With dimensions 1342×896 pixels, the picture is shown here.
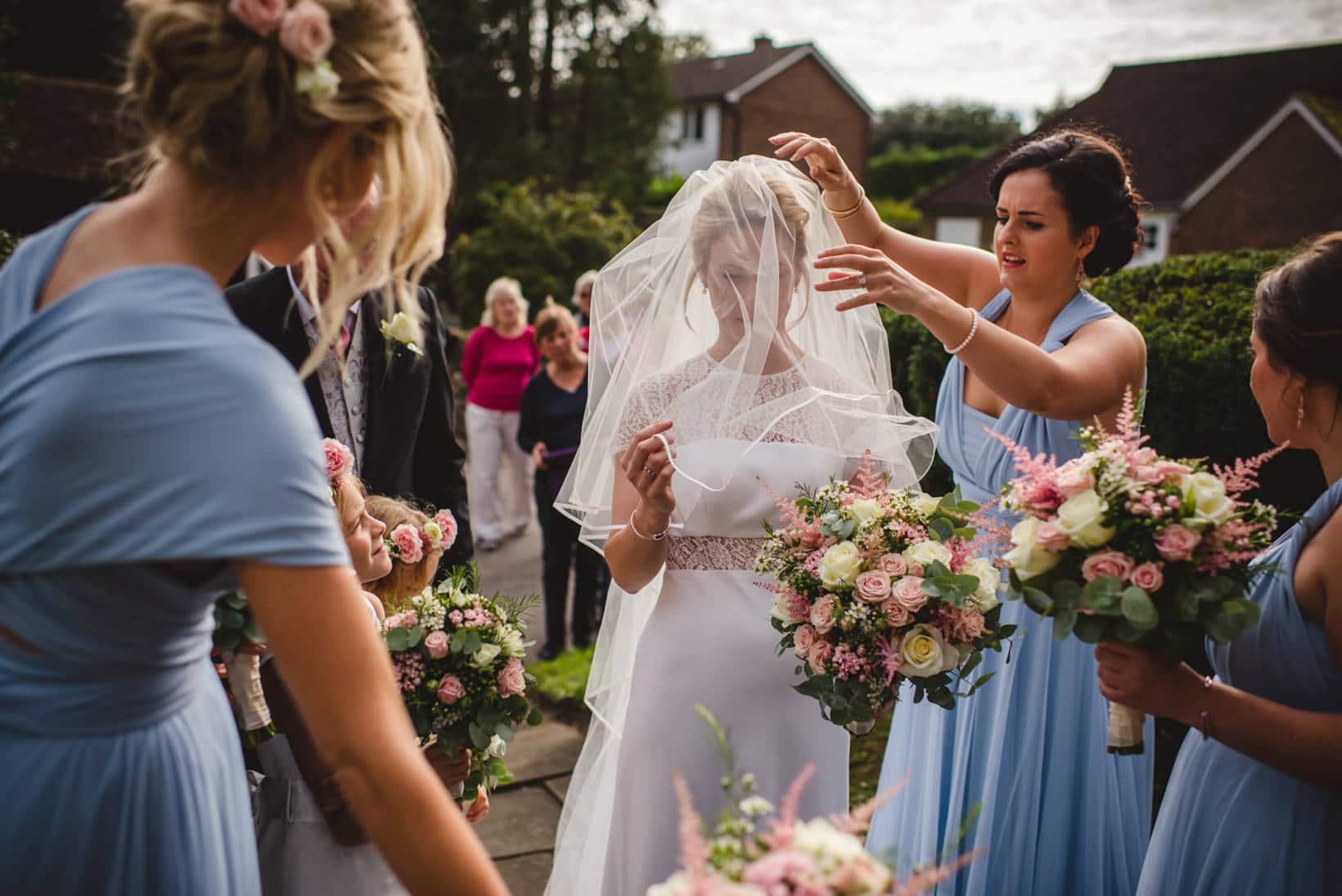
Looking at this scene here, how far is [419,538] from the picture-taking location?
283 cm

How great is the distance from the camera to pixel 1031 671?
3.00 m

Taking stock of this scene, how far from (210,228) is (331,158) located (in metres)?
0.19

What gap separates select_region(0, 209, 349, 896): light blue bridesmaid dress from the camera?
3.82 ft

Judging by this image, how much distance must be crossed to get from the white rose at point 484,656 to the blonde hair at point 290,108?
1.18 meters

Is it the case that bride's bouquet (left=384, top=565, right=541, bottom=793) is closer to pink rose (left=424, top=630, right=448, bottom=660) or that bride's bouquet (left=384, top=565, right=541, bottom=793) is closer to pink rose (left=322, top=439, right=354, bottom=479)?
pink rose (left=424, top=630, right=448, bottom=660)

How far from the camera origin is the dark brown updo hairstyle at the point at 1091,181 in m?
3.01

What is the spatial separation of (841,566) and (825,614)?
0.12 metres

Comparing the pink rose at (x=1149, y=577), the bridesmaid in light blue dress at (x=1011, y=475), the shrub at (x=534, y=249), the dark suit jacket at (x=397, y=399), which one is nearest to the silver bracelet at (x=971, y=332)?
the bridesmaid in light blue dress at (x=1011, y=475)

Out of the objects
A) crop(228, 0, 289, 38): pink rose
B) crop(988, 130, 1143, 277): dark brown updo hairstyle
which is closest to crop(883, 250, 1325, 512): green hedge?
crop(988, 130, 1143, 277): dark brown updo hairstyle

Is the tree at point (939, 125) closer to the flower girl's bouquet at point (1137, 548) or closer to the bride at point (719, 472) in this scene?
the bride at point (719, 472)

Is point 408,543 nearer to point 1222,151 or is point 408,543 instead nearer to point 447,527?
point 447,527

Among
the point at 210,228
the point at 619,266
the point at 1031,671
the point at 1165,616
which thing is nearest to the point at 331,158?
the point at 210,228

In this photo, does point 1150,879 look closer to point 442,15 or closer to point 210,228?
point 210,228

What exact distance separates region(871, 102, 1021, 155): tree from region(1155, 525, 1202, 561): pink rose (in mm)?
68158
